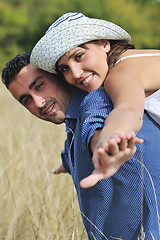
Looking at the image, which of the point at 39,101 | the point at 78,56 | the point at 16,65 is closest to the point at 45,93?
the point at 39,101

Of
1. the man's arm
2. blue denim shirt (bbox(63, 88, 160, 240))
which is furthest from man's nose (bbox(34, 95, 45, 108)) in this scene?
the man's arm

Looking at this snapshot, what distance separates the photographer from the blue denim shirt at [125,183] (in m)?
1.62

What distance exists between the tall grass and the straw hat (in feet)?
2.19

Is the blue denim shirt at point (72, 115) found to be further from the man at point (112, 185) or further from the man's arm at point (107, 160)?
the man's arm at point (107, 160)

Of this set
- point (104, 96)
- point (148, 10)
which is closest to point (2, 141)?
point (104, 96)

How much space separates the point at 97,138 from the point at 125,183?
0.31 m

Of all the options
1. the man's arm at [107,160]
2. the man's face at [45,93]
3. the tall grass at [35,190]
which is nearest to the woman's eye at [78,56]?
the man's face at [45,93]

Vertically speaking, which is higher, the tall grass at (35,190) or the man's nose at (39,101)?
the man's nose at (39,101)

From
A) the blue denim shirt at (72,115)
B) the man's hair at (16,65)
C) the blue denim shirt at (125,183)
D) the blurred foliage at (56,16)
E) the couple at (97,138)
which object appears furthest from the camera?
the blurred foliage at (56,16)

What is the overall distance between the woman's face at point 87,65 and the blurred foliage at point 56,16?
64.5ft

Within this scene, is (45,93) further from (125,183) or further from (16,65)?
(125,183)

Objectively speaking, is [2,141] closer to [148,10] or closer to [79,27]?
[79,27]

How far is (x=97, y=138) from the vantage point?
1482 millimetres

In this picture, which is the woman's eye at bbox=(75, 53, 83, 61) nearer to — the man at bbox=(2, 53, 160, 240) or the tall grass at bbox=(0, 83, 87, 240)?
the man at bbox=(2, 53, 160, 240)
